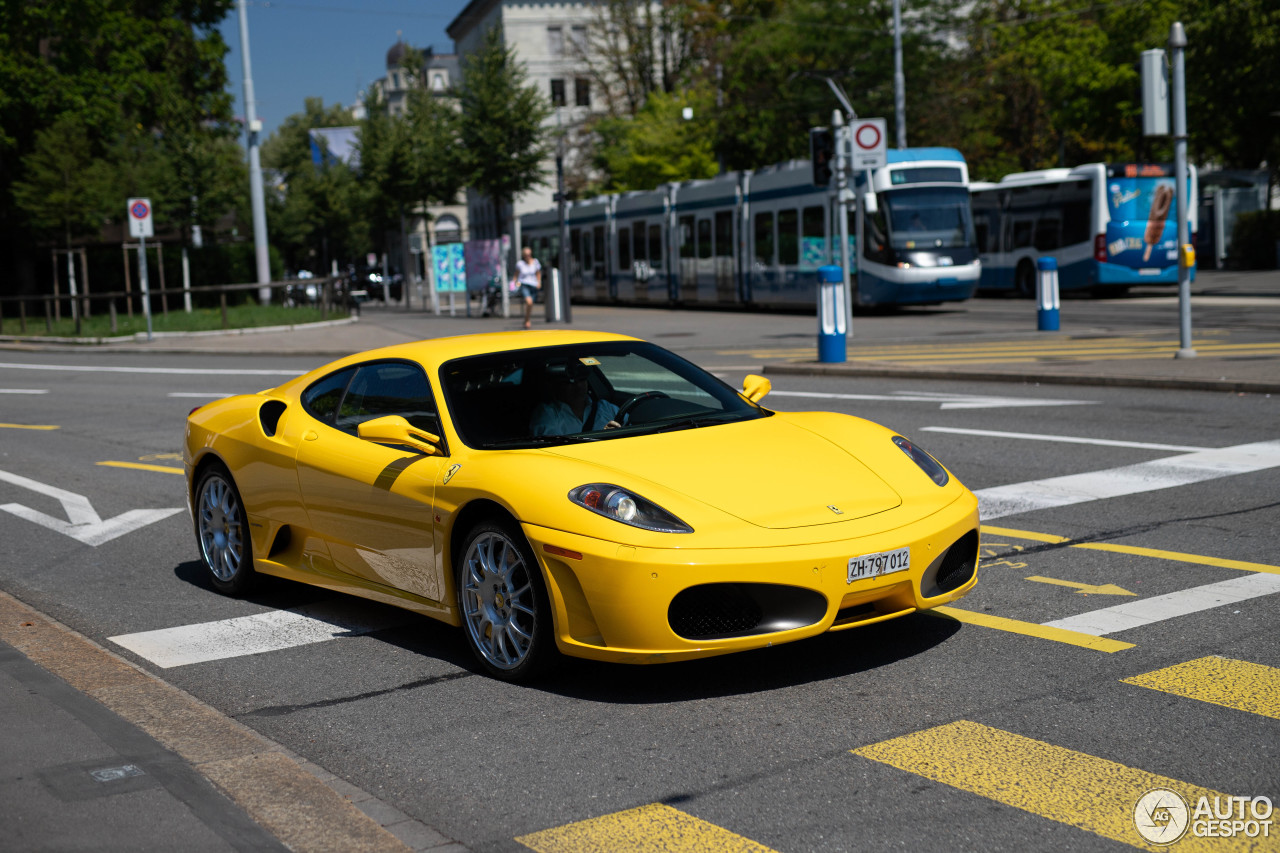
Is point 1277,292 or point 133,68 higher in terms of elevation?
point 133,68

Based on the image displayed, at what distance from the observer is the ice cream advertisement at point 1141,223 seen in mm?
33469

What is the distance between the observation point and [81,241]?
41625 millimetres

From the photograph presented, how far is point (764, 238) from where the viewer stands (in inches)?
1334

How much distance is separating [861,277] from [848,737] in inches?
1074

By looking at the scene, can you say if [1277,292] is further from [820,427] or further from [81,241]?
[81,241]

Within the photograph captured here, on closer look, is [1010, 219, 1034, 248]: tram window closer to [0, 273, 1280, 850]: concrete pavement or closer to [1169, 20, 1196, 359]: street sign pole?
[1169, 20, 1196, 359]: street sign pole

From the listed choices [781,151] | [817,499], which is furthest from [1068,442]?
[781,151]

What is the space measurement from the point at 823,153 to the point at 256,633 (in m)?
16.5

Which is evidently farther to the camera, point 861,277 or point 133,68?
point 133,68

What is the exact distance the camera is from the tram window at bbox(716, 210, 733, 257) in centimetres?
3584

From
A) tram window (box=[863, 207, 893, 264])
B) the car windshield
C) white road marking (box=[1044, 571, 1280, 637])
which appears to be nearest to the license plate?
white road marking (box=[1044, 571, 1280, 637])

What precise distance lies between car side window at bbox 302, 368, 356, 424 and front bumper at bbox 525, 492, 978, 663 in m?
1.84

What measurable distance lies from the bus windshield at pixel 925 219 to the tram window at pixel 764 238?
3897 mm

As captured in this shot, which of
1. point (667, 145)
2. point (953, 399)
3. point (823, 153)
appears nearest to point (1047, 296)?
point (823, 153)
